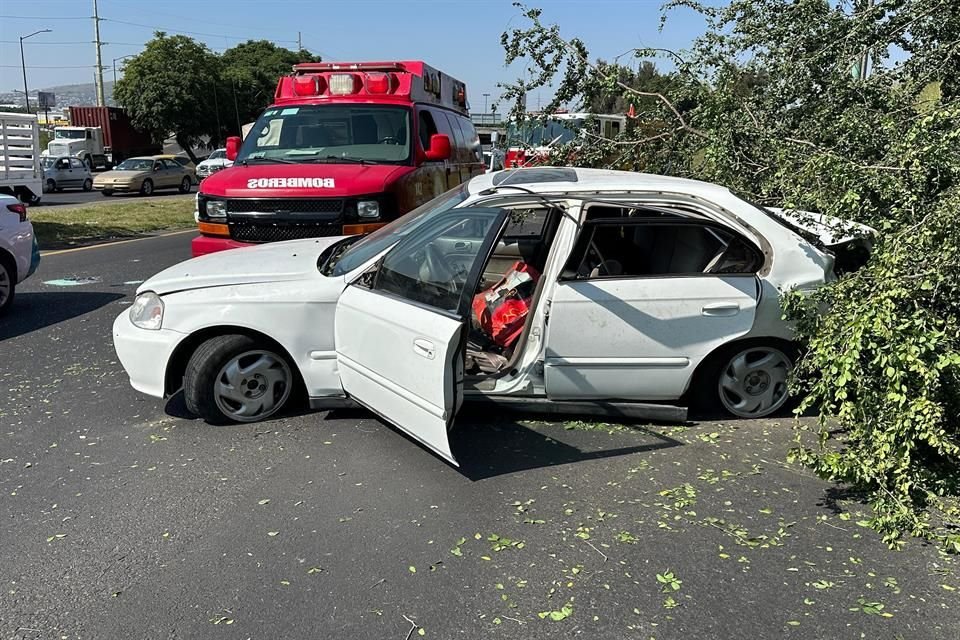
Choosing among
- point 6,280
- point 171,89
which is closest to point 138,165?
point 171,89

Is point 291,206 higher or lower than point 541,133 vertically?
lower

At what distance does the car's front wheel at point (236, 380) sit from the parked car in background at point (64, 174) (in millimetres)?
29717

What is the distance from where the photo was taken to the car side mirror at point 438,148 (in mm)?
8281

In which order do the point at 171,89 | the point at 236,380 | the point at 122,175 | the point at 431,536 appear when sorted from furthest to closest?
the point at 171,89 < the point at 122,175 < the point at 236,380 < the point at 431,536

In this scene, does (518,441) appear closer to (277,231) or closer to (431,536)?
(431,536)

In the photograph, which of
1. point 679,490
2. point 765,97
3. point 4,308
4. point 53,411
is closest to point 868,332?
point 679,490

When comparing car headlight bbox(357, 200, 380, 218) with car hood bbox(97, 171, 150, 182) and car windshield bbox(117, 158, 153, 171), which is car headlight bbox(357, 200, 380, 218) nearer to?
car hood bbox(97, 171, 150, 182)

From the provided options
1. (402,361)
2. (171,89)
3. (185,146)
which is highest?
(171,89)

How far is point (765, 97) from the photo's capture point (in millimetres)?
6375

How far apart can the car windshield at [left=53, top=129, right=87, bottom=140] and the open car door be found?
42590 mm

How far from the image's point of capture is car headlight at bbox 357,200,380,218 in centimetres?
739

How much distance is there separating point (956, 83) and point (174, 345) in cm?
598

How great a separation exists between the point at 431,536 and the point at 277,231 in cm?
472

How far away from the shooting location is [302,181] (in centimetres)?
743
